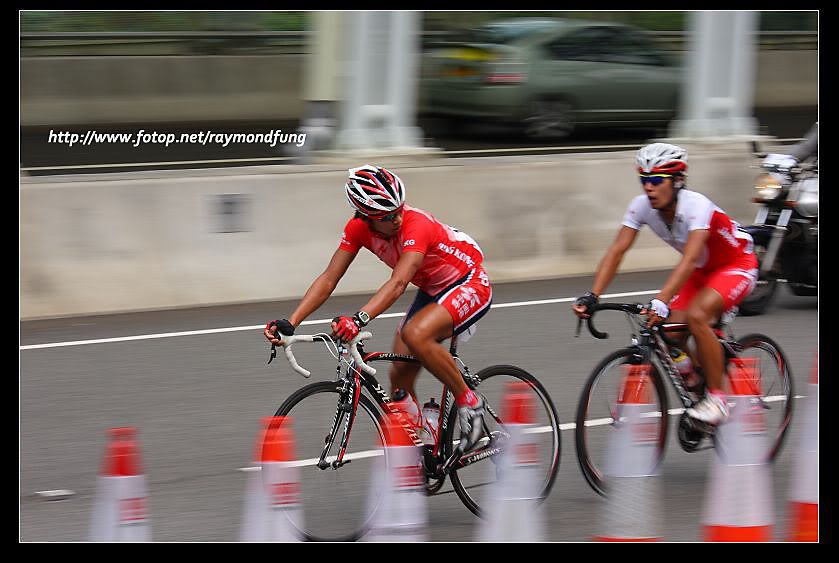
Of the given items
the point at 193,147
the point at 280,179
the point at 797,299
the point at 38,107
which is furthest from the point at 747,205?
the point at 38,107

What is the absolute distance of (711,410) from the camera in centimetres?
687

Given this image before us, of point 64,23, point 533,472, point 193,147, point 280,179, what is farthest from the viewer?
point 193,147

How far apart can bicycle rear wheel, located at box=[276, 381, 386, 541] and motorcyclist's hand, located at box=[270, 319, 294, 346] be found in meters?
0.28

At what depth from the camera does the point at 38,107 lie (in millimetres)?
19141

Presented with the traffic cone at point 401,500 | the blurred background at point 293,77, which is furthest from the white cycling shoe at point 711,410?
the blurred background at point 293,77

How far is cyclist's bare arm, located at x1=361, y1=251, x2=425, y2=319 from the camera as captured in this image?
19.5 ft

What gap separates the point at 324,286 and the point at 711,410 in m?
2.25

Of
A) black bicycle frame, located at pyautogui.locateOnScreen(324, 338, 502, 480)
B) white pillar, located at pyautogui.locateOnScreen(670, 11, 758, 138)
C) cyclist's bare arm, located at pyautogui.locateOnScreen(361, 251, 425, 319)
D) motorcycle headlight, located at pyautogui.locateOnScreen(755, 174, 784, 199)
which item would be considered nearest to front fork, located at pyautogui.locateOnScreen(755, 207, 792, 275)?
motorcycle headlight, located at pyautogui.locateOnScreen(755, 174, 784, 199)

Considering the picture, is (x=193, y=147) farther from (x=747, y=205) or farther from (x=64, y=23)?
(x=747, y=205)

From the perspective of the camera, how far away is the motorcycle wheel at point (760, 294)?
Result: 36.9ft

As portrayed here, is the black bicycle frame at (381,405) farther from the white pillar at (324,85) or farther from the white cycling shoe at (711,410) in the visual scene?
the white pillar at (324,85)

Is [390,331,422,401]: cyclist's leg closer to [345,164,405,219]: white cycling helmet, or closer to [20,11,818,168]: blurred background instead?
[345,164,405,219]: white cycling helmet

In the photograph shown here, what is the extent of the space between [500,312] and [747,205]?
420 cm

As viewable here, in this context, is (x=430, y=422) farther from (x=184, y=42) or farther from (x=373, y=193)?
(x=184, y=42)
